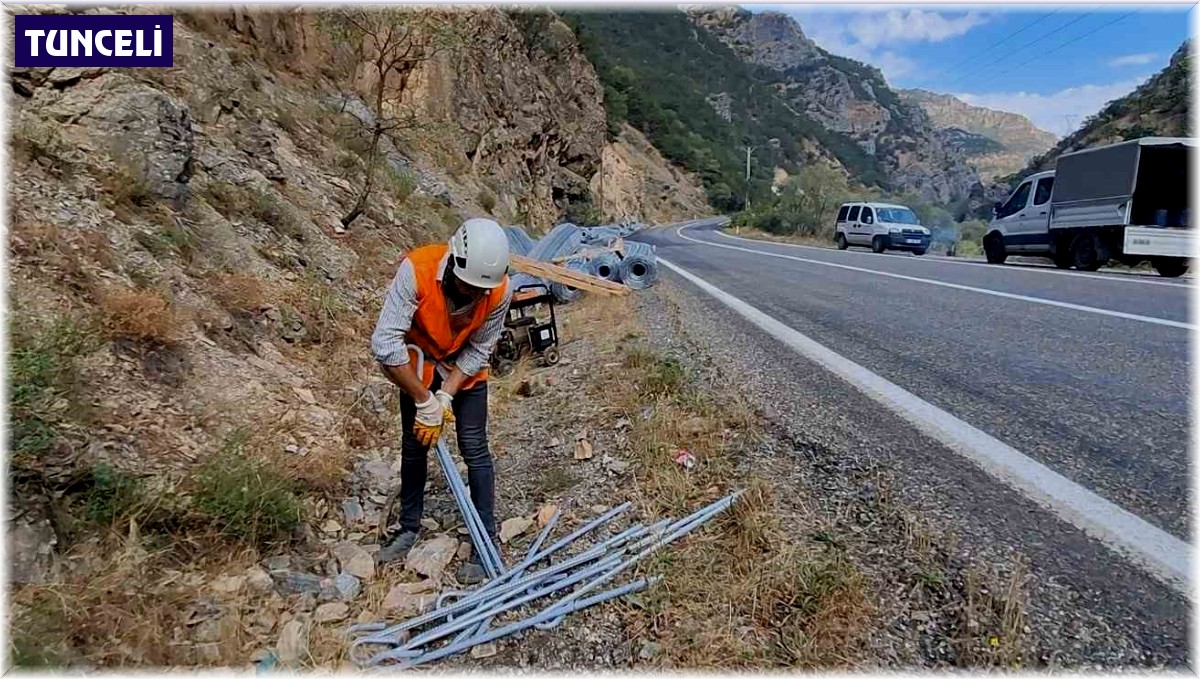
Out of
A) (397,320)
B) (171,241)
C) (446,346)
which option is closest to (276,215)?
(171,241)

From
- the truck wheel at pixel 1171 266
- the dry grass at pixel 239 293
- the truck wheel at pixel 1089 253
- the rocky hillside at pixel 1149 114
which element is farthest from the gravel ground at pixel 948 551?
the rocky hillside at pixel 1149 114

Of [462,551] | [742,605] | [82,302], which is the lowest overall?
[462,551]

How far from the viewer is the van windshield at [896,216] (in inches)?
875

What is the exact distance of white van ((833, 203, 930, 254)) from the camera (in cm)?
2153

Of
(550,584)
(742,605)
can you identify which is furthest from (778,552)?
(550,584)

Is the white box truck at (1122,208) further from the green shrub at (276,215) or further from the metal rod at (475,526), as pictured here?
the metal rod at (475,526)

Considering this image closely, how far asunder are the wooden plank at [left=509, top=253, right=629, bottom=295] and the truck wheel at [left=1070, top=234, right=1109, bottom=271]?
32.7ft

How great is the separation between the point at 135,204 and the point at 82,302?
1963 mm

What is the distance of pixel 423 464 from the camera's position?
305 cm

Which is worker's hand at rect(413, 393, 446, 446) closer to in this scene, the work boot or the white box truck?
the work boot

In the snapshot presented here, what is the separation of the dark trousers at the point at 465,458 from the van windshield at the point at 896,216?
21843mm

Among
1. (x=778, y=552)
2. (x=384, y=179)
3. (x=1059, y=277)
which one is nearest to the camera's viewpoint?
(x=778, y=552)

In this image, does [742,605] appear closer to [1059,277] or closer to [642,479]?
[642,479]

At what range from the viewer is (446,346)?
288cm
